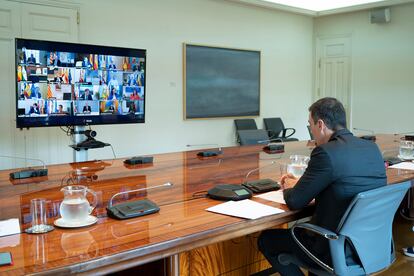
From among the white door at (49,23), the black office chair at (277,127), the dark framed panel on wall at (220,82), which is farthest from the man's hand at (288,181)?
the black office chair at (277,127)

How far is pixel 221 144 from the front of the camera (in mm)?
6473

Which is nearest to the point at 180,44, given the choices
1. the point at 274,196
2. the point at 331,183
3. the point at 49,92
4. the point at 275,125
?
the point at 275,125

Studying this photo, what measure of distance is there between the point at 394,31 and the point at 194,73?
3325 millimetres

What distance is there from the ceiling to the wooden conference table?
4.30 m

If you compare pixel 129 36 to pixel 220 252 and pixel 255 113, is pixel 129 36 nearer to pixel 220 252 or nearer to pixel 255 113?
pixel 255 113

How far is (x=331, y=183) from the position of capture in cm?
174

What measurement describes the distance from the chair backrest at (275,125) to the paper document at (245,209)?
5.11 meters

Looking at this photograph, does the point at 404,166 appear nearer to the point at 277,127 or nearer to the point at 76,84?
the point at 76,84

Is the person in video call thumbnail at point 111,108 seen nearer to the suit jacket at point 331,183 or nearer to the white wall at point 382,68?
the suit jacket at point 331,183

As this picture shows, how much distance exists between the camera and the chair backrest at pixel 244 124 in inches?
258

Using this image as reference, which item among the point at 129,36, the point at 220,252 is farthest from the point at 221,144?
the point at 220,252

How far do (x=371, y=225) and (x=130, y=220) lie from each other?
3.29 ft

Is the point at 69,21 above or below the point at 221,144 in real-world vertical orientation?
above

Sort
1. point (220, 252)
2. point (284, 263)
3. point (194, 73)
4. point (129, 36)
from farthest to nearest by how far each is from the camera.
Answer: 1. point (194, 73)
2. point (129, 36)
3. point (220, 252)
4. point (284, 263)
